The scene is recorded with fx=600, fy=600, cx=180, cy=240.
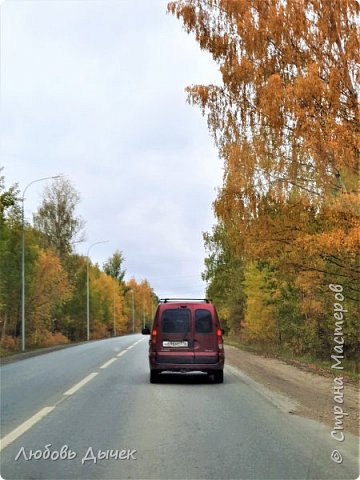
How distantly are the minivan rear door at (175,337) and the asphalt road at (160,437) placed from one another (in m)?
0.89

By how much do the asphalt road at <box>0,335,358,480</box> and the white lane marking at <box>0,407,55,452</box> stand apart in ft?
0.04

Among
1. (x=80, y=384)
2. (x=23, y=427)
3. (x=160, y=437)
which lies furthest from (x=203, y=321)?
(x=160, y=437)

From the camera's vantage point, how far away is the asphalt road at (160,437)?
5.78m

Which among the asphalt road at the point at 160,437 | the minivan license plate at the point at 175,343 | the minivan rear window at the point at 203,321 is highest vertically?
the minivan rear window at the point at 203,321

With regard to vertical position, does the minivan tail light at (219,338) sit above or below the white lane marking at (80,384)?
above

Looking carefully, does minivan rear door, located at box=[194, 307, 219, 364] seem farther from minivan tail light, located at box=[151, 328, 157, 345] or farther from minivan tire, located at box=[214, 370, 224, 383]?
minivan tail light, located at box=[151, 328, 157, 345]

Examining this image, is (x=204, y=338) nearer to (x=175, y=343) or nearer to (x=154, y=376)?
(x=175, y=343)

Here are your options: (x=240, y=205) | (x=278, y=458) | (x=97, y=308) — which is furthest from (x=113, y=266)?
(x=278, y=458)

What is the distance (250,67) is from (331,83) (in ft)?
6.97

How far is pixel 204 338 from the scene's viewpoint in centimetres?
1336

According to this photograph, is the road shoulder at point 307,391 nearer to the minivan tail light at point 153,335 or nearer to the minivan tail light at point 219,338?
the minivan tail light at point 219,338

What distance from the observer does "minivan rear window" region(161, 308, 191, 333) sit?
13422mm

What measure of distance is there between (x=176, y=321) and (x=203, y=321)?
A: 0.61m

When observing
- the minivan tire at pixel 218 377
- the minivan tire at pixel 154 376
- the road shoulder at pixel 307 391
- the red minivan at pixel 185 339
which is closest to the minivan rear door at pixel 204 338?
the red minivan at pixel 185 339
